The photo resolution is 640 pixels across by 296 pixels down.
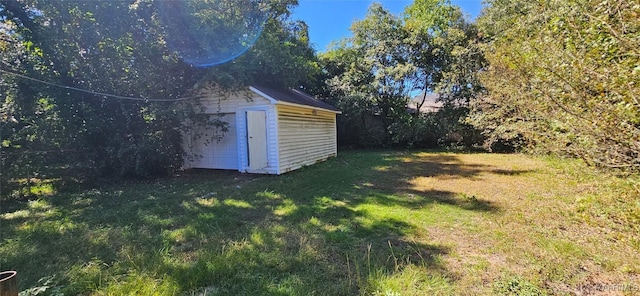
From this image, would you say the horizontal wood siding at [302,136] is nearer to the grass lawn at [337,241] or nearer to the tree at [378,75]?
the grass lawn at [337,241]

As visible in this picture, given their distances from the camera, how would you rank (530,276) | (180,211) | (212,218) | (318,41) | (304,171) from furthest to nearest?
(318,41) < (304,171) < (180,211) < (212,218) < (530,276)

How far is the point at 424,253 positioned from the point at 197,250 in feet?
7.66

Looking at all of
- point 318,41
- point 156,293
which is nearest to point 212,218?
point 156,293

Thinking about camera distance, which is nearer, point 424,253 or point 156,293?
point 156,293

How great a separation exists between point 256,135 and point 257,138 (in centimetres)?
8

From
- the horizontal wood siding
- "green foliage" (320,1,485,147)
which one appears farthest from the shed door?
"green foliage" (320,1,485,147)

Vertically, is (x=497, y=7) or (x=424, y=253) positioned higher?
(x=497, y=7)

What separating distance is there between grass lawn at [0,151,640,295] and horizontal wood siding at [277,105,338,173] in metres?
2.62

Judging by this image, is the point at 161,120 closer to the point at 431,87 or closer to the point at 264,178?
the point at 264,178

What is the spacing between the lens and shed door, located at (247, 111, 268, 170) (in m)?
7.81

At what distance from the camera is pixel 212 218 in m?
4.24

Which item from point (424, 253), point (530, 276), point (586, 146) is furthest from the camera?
point (424, 253)

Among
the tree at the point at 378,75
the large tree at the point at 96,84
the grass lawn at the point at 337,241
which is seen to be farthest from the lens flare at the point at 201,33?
the tree at the point at 378,75

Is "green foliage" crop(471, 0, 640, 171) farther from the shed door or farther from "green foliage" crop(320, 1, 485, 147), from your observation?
"green foliage" crop(320, 1, 485, 147)
